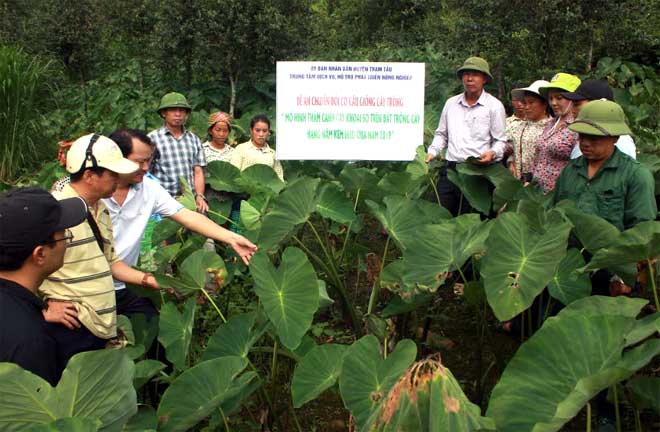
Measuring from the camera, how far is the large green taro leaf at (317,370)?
237 cm

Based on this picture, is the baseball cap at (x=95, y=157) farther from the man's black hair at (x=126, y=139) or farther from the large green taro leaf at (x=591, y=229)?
the large green taro leaf at (x=591, y=229)

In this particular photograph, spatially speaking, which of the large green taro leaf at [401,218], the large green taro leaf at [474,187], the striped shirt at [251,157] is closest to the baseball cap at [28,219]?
the large green taro leaf at [401,218]

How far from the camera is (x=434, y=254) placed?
2588 mm

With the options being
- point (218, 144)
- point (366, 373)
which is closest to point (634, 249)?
point (366, 373)

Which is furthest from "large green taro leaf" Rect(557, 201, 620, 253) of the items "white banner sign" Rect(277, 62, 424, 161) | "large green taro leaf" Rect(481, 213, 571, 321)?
"white banner sign" Rect(277, 62, 424, 161)

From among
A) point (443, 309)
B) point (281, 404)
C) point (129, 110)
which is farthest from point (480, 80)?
point (129, 110)

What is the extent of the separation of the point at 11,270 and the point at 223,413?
826 mm

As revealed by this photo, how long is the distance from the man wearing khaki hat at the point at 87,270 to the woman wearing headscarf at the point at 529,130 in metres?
2.45

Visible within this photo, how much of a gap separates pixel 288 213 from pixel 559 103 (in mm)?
1588

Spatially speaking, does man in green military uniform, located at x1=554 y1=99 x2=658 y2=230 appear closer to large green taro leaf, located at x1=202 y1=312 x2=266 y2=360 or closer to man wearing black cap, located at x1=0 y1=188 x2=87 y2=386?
large green taro leaf, located at x1=202 y1=312 x2=266 y2=360

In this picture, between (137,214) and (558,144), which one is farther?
(558,144)

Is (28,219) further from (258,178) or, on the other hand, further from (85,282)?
(258,178)

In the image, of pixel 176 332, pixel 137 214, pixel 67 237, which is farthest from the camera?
pixel 137 214

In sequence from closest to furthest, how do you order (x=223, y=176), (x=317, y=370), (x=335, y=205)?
(x=317, y=370), (x=335, y=205), (x=223, y=176)
